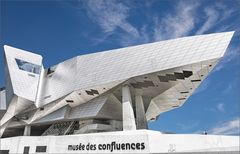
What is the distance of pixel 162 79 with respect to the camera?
87.3 ft

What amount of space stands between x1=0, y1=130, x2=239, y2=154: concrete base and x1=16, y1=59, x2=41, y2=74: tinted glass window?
14.5 metres

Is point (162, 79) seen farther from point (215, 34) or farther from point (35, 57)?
point (35, 57)

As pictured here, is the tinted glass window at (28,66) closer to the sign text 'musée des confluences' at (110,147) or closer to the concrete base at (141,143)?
the concrete base at (141,143)

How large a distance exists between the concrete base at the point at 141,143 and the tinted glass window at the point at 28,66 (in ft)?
47.6

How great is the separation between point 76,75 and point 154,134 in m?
13.1

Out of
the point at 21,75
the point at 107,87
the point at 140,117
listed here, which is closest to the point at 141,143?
the point at 140,117

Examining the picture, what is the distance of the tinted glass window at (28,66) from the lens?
35.8 metres

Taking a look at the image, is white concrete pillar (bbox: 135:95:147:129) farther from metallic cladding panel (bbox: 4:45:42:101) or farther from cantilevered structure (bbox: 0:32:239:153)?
metallic cladding panel (bbox: 4:45:42:101)

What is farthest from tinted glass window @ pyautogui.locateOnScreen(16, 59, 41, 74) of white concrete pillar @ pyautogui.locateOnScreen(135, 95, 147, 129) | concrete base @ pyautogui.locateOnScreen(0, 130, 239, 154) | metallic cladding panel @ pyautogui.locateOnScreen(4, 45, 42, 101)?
white concrete pillar @ pyautogui.locateOnScreen(135, 95, 147, 129)

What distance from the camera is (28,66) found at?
36.7 m

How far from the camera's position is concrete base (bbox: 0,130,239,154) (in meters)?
20.2

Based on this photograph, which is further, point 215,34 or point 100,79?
point 100,79

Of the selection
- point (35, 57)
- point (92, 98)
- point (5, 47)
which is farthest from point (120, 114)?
point (5, 47)

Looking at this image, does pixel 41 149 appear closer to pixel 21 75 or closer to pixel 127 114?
pixel 127 114
